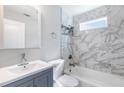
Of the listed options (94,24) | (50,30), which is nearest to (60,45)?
(50,30)

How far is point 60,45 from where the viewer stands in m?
2.22

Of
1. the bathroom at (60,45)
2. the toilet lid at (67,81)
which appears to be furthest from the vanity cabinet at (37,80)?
the toilet lid at (67,81)

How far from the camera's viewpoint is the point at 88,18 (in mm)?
2332

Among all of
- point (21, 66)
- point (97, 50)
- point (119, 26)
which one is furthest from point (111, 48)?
point (21, 66)

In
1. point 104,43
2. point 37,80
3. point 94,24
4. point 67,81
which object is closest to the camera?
point 37,80

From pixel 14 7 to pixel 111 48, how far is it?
2128 millimetres

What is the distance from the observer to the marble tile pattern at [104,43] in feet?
5.87

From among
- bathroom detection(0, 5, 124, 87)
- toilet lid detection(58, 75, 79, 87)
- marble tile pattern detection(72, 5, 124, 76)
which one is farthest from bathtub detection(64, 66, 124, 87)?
toilet lid detection(58, 75, 79, 87)

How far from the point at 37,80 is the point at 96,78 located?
164 centimetres

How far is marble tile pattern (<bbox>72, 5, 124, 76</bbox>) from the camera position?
1.79 metres

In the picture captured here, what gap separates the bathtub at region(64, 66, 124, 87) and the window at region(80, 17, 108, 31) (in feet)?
3.96

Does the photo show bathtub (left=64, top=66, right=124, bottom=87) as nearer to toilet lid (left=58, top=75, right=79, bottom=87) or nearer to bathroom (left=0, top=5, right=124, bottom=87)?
bathroom (left=0, top=5, right=124, bottom=87)

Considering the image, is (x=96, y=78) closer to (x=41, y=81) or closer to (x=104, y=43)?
(x=104, y=43)
